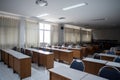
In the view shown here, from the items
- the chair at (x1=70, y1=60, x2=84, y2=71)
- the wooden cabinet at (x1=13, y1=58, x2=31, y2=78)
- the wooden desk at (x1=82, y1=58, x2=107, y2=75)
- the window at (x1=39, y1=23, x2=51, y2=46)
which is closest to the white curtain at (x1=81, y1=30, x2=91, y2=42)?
the window at (x1=39, y1=23, x2=51, y2=46)

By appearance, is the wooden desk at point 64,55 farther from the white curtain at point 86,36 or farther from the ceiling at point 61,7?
the white curtain at point 86,36

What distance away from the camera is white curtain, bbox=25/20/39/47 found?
6905mm

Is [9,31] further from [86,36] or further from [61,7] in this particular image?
[86,36]

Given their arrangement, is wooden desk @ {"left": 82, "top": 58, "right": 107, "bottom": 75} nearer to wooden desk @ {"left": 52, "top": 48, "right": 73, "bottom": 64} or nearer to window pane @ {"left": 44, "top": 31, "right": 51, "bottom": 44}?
wooden desk @ {"left": 52, "top": 48, "right": 73, "bottom": 64}

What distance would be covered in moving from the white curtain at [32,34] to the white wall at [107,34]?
12228 millimetres

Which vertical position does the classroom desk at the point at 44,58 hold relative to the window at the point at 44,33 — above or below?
below

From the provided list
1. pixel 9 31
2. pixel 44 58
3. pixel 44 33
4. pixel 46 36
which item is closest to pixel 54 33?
pixel 46 36

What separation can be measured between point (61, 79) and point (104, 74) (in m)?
0.98

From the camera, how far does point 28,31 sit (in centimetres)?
692

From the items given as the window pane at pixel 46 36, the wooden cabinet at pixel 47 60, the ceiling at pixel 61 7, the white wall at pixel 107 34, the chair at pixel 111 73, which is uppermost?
the ceiling at pixel 61 7

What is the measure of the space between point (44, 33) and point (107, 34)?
11.4 metres

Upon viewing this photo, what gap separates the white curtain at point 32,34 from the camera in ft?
22.7

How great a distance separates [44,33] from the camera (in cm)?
845

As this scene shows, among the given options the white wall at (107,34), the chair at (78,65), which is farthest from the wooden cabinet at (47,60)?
the white wall at (107,34)
